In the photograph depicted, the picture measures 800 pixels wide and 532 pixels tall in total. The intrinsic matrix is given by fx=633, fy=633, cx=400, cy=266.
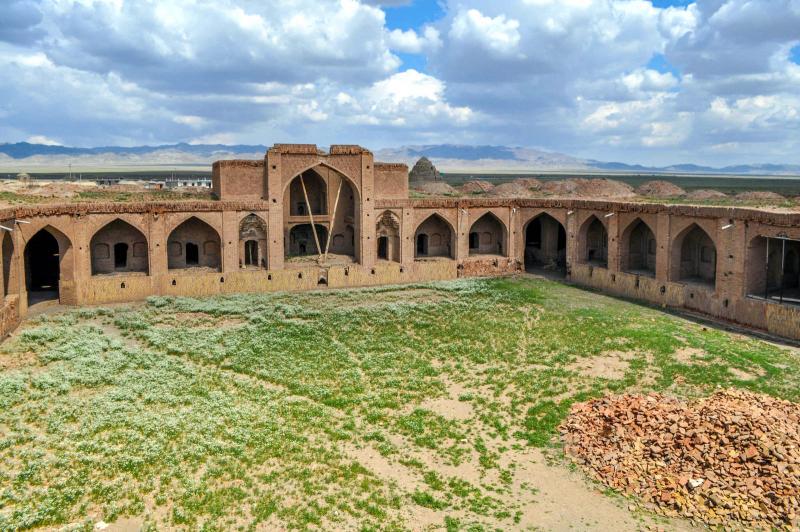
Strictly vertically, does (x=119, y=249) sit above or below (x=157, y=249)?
below

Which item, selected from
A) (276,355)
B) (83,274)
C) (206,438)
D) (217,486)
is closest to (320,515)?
(217,486)

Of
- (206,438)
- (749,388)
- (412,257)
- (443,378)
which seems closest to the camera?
(206,438)

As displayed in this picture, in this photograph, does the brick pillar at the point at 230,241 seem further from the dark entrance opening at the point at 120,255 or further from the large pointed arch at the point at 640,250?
the large pointed arch at the point at 640,250

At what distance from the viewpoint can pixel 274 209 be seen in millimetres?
33031

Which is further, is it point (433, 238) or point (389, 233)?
point (433, 238)

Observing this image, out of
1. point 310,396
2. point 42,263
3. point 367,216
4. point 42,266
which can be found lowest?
point 310,396

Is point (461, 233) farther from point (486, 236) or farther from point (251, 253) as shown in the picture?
point (251, 253)

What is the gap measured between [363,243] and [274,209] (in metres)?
5.22

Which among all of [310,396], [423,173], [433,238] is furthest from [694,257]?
[423,173]

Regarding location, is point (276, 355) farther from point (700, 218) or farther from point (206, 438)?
point (700, 218)

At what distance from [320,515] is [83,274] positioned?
21178 mm

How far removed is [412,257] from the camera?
36188 millimetres

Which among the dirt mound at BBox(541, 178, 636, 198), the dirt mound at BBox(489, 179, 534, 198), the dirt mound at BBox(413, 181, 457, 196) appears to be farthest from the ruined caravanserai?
the dirt mound at BBox(541, 178, 636, 198)

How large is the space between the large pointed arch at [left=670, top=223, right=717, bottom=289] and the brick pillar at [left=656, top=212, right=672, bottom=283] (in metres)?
0.23
